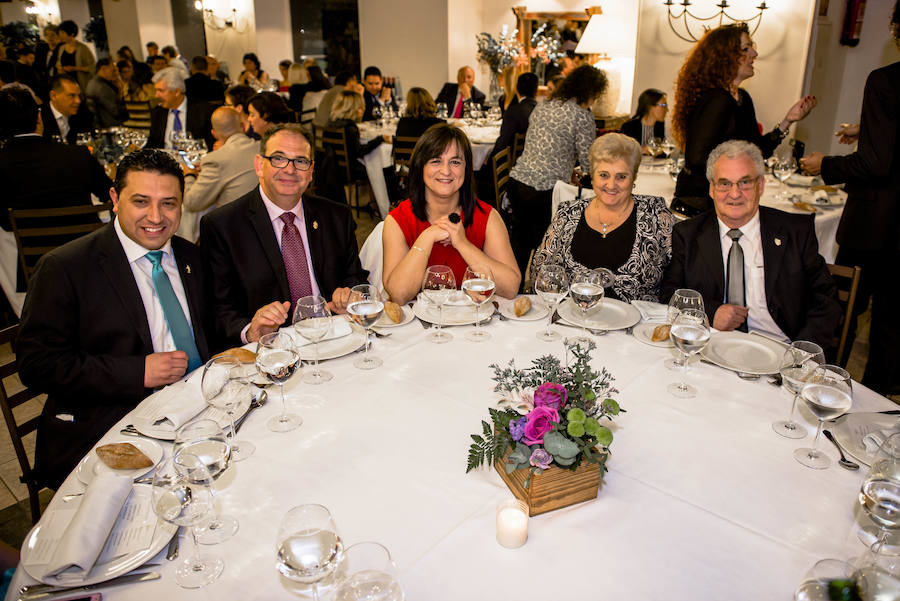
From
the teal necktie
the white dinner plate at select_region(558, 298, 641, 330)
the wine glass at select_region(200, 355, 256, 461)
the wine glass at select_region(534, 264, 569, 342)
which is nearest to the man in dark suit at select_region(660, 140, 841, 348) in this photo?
the white dinner plate at select_region(558, 298, 641, 330)

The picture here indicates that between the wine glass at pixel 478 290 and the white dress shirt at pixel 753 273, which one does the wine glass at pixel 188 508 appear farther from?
the white dress shirt at pixel 753 273

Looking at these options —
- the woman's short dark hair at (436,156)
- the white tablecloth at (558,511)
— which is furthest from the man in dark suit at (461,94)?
the white tablecloth at (558,511)

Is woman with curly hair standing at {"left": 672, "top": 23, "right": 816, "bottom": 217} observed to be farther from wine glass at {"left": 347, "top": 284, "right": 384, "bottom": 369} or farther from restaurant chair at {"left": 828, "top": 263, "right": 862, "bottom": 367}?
wine glass at {"left": 347, "top": 284, "right": 384, "bottom": 369}

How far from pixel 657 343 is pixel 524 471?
84 cm

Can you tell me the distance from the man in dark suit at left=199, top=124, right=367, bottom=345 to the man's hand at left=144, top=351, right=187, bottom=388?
44cm

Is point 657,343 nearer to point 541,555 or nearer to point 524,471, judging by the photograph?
point 524,471

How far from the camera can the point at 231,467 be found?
1332 mm

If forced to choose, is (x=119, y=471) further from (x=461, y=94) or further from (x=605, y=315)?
(x=461, y=94)

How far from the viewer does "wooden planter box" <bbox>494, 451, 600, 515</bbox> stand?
117 cm

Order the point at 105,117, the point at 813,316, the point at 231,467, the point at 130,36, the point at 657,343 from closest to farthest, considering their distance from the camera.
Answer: the point at 231,467, the point at 657,343, the point at 813,316, the point at 105,117, the point at 130,36

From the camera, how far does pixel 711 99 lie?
3531mm

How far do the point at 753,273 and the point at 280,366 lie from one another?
1.85 metres

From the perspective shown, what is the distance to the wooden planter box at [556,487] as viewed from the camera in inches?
46.2

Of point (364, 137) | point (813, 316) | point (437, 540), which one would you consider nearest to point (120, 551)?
point (437, 540)
